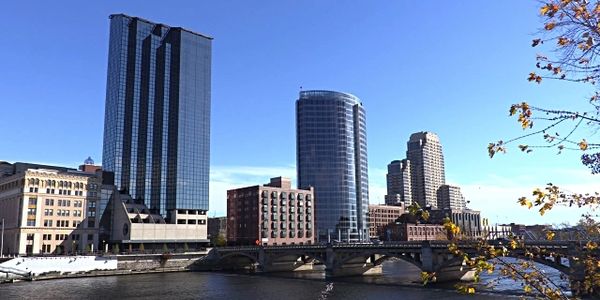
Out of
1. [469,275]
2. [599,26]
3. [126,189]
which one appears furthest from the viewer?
[126,189]

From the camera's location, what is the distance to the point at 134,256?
145 meters

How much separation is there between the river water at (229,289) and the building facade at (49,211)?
53.2 meters

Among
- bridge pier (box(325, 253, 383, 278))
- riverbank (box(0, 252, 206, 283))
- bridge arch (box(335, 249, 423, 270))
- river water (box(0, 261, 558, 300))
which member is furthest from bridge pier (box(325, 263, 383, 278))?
riverbank (box(0, 252, 206, 283))

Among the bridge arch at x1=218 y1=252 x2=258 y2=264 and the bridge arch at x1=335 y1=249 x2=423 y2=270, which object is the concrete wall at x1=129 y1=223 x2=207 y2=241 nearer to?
the bridge arch at x1=218 y1=252 x2=258 y2=264

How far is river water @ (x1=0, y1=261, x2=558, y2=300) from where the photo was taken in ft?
279

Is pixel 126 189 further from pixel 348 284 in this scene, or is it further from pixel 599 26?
pixel 599 26

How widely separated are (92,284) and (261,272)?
168 ft

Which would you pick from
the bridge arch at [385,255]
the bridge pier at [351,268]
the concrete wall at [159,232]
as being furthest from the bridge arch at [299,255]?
the concrete wall at [159,232]

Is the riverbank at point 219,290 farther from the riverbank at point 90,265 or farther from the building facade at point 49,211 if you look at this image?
the building facade at point 49,211

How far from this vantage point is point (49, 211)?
544ft

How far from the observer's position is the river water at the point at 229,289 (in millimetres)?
85062

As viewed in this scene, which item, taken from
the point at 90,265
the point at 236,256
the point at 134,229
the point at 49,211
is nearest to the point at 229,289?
the point at 90,265

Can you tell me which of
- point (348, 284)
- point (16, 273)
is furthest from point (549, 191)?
point (16, 273)

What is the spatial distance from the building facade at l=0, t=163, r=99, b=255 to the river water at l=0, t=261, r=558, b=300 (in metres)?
53.2
